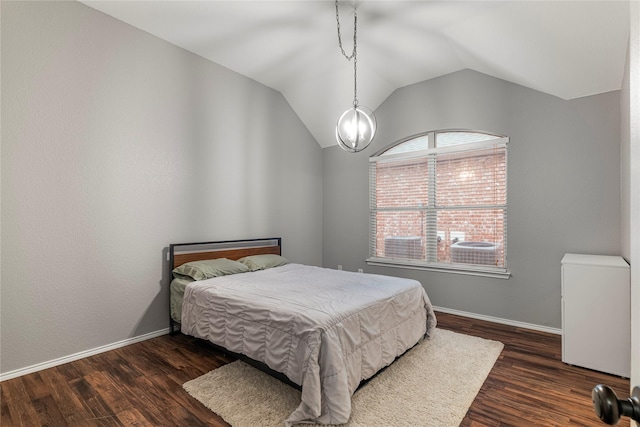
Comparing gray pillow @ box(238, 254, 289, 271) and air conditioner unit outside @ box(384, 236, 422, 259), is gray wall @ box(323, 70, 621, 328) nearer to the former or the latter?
air conditioner unit outside @ box(384, 236, 422, 259)

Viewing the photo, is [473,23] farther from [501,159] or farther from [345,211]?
[345,211]

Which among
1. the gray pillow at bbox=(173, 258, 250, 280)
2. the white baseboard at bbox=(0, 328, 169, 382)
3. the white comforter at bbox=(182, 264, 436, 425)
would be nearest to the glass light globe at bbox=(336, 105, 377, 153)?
the white comforter at bbox=(182, 264, 436, 425)

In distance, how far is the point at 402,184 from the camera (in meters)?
4.60

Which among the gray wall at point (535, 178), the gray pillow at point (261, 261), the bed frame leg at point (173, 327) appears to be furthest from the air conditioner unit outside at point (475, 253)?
the bed frame leg at point (173, 327)

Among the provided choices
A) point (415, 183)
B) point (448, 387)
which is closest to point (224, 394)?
point (448, 387)

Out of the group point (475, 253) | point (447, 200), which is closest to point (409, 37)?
point (447, 200)

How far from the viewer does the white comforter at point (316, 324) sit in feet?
6.32

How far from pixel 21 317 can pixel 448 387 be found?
341cm

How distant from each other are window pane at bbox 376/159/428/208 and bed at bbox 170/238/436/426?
1.71m

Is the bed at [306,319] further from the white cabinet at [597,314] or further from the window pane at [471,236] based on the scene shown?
the window pane at [471,236]

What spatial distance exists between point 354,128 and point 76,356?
327 cm

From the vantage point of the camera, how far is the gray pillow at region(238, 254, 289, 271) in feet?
12.3

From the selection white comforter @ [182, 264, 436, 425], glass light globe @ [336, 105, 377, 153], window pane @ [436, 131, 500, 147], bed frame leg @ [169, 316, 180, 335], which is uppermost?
window pane @ [436, 131, 500, 147]

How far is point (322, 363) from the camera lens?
1949 millimetres
